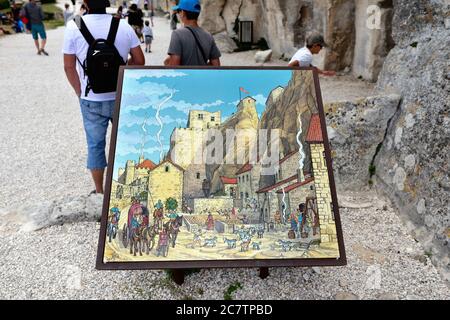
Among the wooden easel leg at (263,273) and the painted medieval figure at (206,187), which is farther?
the wooden easel leg at (263,273)

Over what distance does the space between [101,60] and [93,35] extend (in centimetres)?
19

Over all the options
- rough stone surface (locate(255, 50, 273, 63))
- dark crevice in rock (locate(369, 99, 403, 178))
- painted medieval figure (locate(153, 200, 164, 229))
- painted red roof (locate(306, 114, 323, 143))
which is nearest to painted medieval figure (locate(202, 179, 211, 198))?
painted medieval figure (locate(153, 200, 164, 229))

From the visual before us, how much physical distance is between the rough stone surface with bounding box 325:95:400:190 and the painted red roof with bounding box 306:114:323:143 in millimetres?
1192

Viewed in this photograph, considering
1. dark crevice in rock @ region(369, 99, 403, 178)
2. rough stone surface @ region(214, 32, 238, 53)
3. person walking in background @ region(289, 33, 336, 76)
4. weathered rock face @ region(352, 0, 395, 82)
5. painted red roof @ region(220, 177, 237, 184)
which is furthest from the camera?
rough stone surface @ region(214, 32, 238, 53)

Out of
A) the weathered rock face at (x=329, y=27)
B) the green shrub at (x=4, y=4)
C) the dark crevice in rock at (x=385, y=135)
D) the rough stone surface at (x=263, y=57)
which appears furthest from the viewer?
the green shrub at (x=4, y=4)

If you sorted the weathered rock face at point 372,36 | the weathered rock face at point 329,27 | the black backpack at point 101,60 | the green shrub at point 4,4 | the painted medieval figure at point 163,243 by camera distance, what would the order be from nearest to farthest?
the painted medieval figure at point 163,243
the black backpack at point 101,60
the weathered rock face at point 372,36
the weathered rock face at point 329,27
the green shrub at point 4,4

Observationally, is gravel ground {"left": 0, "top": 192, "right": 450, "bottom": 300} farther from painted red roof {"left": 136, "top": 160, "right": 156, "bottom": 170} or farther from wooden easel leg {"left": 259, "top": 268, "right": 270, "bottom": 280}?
painted red roof {"left": 136, "top": 160, "right": 156, "bottom": 170}

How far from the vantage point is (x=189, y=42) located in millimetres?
3422

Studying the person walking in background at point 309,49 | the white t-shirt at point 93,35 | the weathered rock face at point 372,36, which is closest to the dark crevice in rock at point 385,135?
the person walking in background at point 309,49

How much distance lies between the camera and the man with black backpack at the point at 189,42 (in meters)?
3.41

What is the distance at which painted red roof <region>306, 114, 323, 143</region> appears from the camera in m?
2.57

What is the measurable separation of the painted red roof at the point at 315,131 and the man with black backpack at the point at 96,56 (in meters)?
1.51

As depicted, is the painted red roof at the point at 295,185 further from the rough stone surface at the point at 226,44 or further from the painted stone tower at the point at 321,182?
the rough stone surface at the point at 226,44

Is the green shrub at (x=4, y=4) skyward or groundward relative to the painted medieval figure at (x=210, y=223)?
groundward
